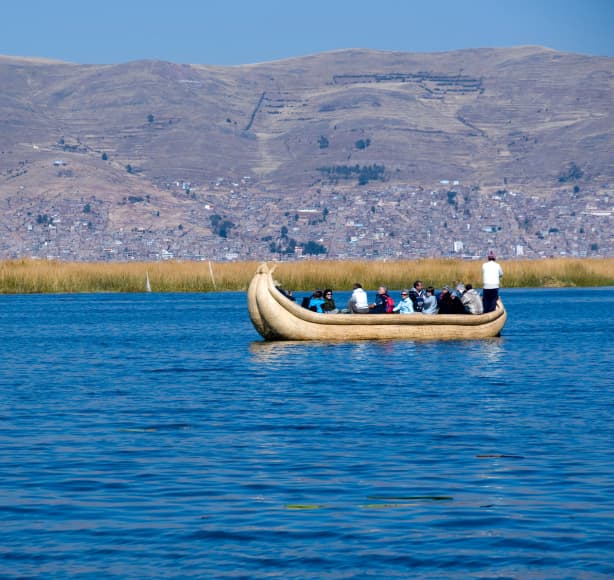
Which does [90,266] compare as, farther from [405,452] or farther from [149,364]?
[405,452]

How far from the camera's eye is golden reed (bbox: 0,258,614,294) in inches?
2749

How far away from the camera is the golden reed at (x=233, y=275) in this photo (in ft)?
229

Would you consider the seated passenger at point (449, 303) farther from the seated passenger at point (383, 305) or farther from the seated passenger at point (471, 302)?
the seated passenger at point (383, 305)

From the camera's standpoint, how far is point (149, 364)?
31.9 meters

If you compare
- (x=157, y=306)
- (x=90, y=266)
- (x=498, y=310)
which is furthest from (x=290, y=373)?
(x=90, y=266)

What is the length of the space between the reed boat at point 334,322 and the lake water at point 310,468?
3.09 metres

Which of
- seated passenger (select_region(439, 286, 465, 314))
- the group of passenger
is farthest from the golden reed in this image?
seated passenger (select_region(439, 286, 465, 314))

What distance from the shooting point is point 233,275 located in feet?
244

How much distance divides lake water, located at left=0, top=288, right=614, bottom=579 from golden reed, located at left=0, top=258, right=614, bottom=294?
37.7 m

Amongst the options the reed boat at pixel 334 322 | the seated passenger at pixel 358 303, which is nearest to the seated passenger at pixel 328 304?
the seated passenger at pixel 358 303

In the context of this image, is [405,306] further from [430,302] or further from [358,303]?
[358,303]

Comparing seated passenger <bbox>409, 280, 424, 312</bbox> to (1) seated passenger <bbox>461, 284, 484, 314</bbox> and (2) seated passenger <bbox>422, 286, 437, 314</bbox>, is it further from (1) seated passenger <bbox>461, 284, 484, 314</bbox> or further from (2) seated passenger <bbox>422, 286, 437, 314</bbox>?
(1) seated passenger <bbox>461, 284, 484, 314</bbox>

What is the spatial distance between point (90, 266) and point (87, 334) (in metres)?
30.9

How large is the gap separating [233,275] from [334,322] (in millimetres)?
39389
